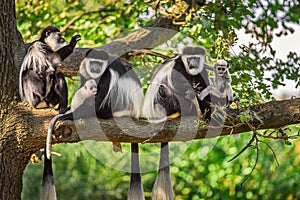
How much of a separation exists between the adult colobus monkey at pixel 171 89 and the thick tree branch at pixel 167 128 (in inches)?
13.9

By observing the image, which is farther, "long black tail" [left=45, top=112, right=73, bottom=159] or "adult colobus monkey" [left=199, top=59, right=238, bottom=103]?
"adult colobus monkey" [left=199, top=59, right=238, bottom=103]

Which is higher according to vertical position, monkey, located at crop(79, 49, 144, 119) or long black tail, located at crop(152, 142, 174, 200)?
monkey, located at crop(79, 49, 144, 119)

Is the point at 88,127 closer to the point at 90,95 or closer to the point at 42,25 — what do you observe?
the point at 90,95

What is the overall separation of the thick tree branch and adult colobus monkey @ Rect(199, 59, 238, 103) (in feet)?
0.95

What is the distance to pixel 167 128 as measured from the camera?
10.0 ft

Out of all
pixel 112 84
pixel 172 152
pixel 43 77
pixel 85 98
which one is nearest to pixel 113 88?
pixel 112 84

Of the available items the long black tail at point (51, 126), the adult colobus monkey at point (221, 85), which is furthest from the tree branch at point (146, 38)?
the long black tail at point (51, 126)

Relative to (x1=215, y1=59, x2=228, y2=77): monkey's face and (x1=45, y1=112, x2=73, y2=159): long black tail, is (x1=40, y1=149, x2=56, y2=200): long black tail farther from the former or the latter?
(x1=215, y1=59, x2=228, y2=77): monkey's face

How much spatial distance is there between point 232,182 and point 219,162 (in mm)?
221

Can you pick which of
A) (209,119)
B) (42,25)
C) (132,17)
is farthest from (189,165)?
(209,119)

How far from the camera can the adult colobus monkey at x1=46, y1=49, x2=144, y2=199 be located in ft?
11.6

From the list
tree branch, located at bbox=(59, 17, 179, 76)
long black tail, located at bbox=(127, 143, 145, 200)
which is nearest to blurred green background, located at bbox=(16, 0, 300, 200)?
tree branch, located at bbox=(59, 17, 179, 76)

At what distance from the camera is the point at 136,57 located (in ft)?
15.1

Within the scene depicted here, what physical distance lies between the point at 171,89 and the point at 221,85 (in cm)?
31
